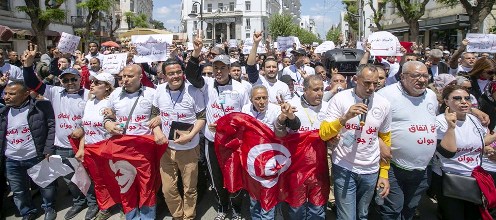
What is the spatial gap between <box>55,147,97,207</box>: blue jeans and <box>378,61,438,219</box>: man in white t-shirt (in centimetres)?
343

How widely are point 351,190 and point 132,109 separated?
2.43 meters

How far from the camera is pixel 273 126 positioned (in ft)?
12.0

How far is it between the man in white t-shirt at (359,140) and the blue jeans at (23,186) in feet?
11.2

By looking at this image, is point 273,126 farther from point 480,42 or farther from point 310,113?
point 480,42

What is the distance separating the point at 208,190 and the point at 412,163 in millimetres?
2981

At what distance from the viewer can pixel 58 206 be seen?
16.3 feet

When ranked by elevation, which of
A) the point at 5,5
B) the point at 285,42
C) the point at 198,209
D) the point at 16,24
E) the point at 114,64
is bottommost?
the point at 198,209

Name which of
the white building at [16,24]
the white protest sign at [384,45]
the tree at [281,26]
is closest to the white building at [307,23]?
the tree at [281,26]

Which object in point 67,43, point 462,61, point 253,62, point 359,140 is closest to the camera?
point 359,140

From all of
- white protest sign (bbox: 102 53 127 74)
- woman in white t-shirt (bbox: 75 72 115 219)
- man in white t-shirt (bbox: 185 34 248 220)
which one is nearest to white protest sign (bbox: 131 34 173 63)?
white protest sign (bbox: 102 53 127 74)

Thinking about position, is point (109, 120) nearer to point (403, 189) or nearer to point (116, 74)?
point (116, 74)

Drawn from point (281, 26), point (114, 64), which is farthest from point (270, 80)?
point (281, 26)

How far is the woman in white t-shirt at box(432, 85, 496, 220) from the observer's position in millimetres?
3467

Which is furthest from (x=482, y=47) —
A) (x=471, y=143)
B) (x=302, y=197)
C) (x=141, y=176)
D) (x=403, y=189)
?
(x=141, y=176)
